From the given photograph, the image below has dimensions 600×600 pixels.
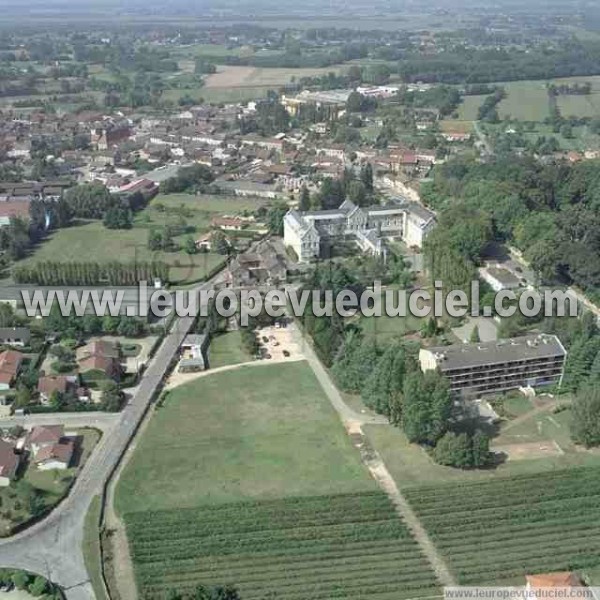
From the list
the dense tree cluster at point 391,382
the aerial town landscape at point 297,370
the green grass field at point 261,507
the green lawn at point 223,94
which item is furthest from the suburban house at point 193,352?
the green lawn at point 223,94

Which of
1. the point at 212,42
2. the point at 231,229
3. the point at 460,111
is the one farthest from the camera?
the point at 212,42

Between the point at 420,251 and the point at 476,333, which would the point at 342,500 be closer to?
the point at 476,333

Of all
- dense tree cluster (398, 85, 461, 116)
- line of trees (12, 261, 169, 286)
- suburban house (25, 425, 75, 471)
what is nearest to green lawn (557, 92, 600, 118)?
dense tree cluster (398, 85, 461, 116)

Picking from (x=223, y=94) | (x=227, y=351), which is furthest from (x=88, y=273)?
(x=223, y=94)

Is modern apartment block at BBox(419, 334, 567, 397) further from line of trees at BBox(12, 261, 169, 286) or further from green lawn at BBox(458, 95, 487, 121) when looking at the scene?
green lawn at BBox(458, 95, 487, 121)

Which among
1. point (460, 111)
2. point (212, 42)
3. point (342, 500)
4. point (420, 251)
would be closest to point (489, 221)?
point (420, 251)

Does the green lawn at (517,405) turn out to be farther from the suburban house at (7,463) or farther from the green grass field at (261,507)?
the suburban house at (7,463)
